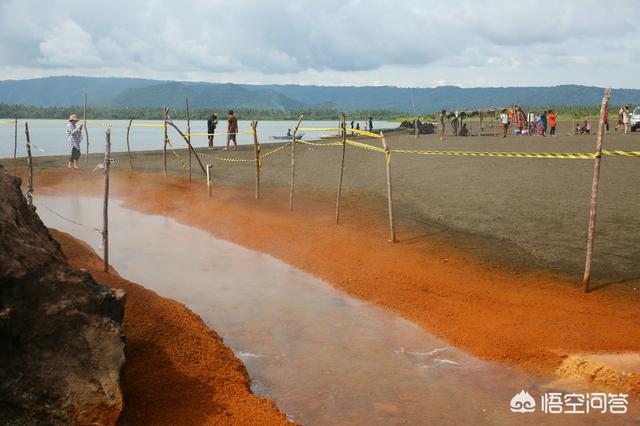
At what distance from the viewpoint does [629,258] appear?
9.22 metres

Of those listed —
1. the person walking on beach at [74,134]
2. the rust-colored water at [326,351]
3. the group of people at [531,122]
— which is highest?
the group of people at [531,122]

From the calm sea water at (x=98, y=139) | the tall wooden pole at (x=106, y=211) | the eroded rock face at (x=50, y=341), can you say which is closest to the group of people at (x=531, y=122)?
the calm sea water at (x=98, y=139)

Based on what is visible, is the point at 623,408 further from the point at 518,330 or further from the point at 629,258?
the point at 629,258

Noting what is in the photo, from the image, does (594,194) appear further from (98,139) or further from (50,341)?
(98,139)

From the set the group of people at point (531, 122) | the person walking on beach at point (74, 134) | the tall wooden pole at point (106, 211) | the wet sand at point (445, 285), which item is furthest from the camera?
the group of people at point (531, 122)

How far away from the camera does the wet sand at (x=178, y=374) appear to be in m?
4.77

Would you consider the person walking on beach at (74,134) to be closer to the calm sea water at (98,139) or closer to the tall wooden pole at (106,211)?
the calm sea water at (98,139)

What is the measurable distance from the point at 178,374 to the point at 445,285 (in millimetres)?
4580

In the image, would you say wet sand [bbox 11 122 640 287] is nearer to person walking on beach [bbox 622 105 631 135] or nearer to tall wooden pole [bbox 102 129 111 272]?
tall wooden pole [bbox 102 129 111 272]

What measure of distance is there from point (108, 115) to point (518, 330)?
5501 inches

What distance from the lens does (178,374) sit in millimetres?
5387

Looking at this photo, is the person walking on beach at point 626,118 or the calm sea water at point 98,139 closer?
the person walking on beach at point 626,118

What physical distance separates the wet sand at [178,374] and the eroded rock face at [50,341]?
571mm

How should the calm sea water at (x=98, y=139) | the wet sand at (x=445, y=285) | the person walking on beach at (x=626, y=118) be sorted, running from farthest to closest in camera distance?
Result: the calm sea water at (x=98, y=139) < the person walking on beach at (x=626, y=118) < the wet sand at (x=445, y=285)
